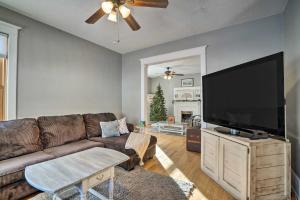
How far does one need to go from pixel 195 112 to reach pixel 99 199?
6.28 meters

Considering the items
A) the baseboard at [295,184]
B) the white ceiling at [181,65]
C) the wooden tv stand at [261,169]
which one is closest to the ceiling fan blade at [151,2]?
the wooden tv stand at [261,169]

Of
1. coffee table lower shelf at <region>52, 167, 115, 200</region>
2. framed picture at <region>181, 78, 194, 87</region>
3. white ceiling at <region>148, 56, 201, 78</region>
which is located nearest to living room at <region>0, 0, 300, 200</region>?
coffee table lower shelf at <region>52, 167, 115, 200</region>

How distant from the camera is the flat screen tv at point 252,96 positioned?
162 centimetres

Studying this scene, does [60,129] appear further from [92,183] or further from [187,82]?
[187,82]

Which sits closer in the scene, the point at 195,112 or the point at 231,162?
the point at 231,162

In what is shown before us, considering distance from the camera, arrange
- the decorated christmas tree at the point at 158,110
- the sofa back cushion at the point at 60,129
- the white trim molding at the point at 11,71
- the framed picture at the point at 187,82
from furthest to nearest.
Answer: the framed picture at the point at 187,82 < the decorated christmas tree at the point at 158,110 < the sofa back cushion at the point at 60,129 < the white trim molding at the point at 11,71

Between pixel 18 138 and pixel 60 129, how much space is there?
607mm

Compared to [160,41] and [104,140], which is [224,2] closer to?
[160,41]

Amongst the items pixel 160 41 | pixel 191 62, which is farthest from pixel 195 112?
pixel 160 41

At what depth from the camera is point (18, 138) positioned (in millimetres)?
2154

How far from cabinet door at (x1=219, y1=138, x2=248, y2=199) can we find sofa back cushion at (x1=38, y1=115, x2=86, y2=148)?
252 centimetres

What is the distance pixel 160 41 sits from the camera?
3.66 metres

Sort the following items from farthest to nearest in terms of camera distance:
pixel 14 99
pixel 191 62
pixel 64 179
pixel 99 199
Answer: pixel 191 62 → pixel 14 99 → pixel 99 199 → pixel 64 179

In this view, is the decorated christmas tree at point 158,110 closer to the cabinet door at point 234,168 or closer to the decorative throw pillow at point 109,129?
the decorative throw pillow at point 109,129
